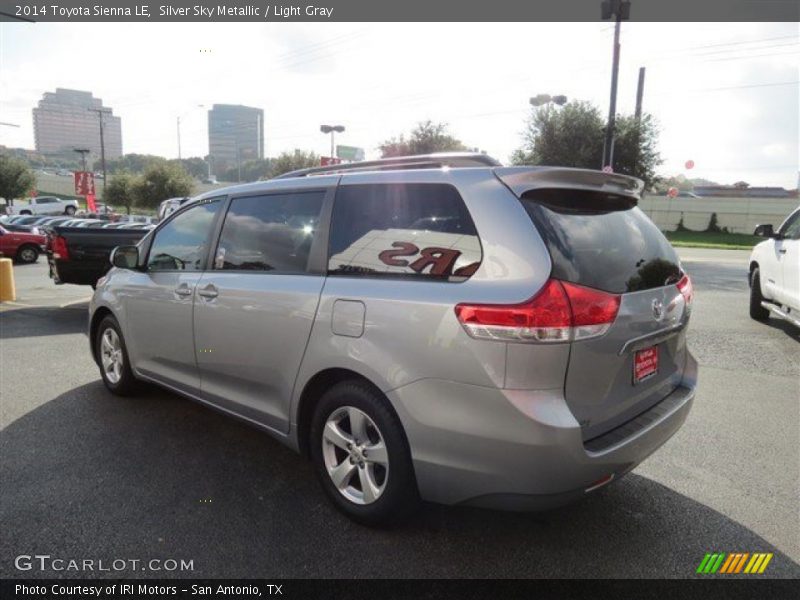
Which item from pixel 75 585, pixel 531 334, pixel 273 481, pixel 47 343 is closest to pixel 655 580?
pixel 531 334

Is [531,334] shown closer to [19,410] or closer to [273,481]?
[273,481]

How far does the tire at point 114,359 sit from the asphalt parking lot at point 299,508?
5.4 inches

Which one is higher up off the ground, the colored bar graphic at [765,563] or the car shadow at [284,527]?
the colored bar graphic at [765,563]

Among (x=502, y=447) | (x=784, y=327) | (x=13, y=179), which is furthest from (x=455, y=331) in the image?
(x=13, y=179)

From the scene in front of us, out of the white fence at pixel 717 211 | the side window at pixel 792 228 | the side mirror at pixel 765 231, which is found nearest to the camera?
the side window at pixel 792 228

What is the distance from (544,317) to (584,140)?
87.0ft

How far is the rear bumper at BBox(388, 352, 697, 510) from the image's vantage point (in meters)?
2.25

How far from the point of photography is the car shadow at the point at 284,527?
255cm

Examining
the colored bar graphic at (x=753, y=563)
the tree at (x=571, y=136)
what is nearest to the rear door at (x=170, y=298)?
the colored bar graphic at (x=753, y=563)

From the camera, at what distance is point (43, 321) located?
27.8 feet

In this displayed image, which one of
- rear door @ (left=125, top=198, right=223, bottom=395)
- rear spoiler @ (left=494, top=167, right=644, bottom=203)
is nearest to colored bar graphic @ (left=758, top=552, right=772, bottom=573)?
rear spoiler @ (left=494, top=167, right=644, bottom=203)

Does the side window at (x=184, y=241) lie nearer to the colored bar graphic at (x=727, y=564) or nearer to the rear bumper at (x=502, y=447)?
the rear bumper at (x=502, y=447)

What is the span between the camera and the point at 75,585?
95.4 inches

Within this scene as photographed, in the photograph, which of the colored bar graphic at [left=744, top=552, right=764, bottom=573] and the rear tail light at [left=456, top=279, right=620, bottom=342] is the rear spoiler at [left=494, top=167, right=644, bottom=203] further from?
the colored bar graphic at [left=744, top=552, right=764, bottom=573]
